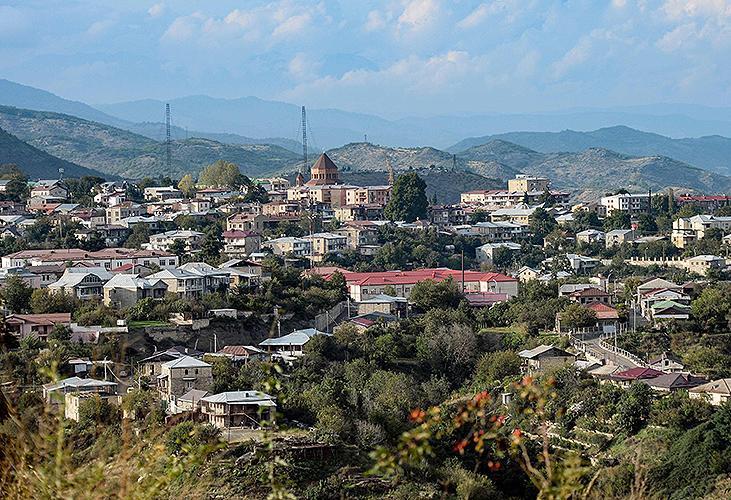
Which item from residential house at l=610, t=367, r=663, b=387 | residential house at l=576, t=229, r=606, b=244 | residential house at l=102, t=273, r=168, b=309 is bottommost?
residential house at l=610, t=367, r=663, b=387

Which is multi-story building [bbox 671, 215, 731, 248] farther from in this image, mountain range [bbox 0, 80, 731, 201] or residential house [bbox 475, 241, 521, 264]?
mountain range [bbox 0, 80, 731, 201]

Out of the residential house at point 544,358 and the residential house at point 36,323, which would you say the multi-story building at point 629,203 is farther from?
the residential house at point 36,323

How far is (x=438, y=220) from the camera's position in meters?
48.8

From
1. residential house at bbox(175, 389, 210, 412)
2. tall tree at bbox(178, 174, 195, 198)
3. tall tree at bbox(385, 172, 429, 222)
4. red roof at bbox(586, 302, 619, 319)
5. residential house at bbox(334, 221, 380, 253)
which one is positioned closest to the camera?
residential house at bbox(175, 389, 210, 412)

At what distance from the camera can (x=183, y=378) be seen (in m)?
21.9

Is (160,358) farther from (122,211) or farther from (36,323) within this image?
(122,211)

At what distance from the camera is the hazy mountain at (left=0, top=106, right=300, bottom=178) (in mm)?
90438

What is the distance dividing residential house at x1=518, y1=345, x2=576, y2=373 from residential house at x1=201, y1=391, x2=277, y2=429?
645 cm

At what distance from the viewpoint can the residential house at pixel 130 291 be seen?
28.2 metres

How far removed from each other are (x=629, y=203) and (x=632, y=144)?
137 m

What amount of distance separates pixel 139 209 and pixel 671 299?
21.0 m

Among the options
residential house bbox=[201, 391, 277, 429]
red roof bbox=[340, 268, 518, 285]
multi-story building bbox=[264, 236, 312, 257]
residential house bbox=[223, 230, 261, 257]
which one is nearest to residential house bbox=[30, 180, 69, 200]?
residential house bbox=[223, 230, 261, 257]

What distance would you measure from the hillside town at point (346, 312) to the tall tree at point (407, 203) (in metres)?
0.08

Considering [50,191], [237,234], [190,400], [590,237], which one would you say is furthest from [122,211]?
[190,400]
